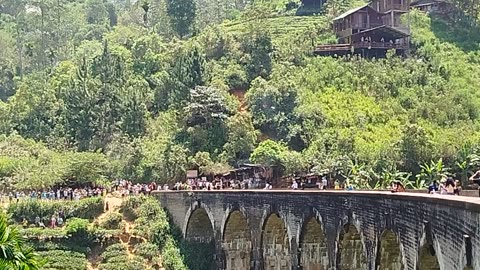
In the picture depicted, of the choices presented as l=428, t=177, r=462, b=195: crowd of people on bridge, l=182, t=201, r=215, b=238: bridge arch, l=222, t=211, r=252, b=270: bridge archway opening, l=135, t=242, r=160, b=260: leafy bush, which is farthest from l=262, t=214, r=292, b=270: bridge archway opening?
l=428, t=177, r=462, b=195: crowd of people on bridge

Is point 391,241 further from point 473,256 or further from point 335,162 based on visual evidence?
point 335,162

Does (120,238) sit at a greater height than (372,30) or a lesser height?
lesser

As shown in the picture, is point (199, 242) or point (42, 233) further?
point (199, 242)

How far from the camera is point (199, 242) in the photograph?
5378 centimetres

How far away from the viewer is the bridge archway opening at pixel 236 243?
47.6 metres

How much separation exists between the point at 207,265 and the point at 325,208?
2070 centimetres

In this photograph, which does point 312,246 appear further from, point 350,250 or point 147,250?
point 147,250

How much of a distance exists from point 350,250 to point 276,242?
10977 mm

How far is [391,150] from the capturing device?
59188 mm

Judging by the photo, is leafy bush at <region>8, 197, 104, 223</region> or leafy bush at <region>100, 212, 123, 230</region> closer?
leafy bush at <region>100, 212, 123, 230</region>

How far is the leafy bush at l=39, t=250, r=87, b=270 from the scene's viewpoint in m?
50.6

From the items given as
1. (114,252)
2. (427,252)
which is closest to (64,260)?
(114,252)

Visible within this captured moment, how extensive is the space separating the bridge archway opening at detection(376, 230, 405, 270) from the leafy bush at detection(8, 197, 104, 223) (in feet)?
108

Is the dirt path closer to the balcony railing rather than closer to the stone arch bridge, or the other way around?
the stone arch bridge
